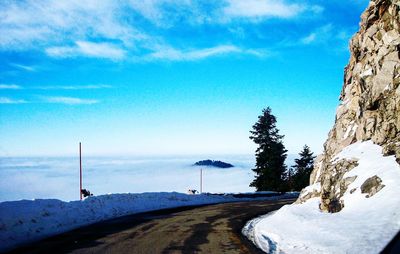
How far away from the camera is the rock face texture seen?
55.3ft

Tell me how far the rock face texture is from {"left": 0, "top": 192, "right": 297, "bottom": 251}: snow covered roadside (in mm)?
11425

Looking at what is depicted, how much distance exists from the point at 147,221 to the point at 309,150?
57.1 metres

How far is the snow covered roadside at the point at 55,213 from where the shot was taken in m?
13.5

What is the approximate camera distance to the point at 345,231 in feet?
36.9

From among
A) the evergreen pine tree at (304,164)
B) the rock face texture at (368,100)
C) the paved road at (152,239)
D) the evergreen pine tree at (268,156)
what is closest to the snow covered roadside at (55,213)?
the paved road at (152,239)

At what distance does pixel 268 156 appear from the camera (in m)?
52.3

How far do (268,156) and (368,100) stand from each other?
33.0 metres

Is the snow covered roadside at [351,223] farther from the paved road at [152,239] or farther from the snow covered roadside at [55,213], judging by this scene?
the snow covered roadside at [55,213]

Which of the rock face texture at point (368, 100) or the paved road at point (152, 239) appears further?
the rock face texture at point (368, 100)

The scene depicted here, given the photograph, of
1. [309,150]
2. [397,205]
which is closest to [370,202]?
[397,205]

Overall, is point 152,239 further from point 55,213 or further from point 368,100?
point 368,100

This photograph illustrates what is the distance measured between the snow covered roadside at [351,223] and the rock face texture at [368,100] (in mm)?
542

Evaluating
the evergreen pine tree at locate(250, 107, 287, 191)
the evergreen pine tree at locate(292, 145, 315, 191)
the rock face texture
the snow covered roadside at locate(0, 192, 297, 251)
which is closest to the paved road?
the snow covered roadside at locate(0, 192, 297, 251)

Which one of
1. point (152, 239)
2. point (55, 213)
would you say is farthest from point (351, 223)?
point (55, 213)
